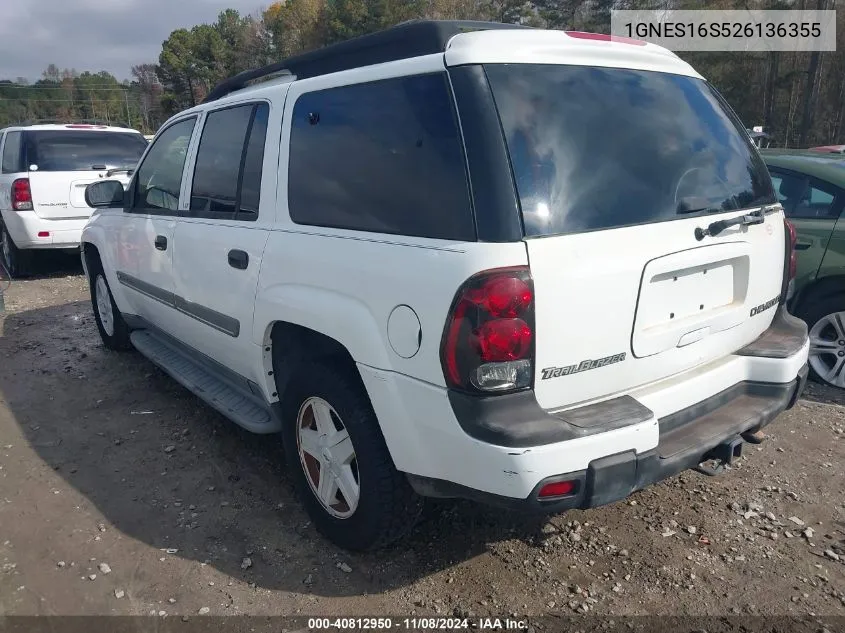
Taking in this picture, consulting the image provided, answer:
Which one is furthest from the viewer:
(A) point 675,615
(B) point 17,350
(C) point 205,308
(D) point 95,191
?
(B) point 17,350

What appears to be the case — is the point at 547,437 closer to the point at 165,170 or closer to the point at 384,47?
the point at 384,47

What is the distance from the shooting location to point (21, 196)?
820 centimetres

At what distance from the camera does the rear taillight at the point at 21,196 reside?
817 centimetres

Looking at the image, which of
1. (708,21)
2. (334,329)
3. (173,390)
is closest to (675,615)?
(334,329)

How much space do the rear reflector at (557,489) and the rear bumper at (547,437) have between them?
0.07 ft

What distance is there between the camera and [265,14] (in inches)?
2685

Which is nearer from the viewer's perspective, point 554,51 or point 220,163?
point 554,51

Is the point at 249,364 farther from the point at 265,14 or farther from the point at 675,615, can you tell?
the point at 265,14

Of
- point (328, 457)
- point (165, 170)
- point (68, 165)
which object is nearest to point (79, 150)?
point (68, 165)

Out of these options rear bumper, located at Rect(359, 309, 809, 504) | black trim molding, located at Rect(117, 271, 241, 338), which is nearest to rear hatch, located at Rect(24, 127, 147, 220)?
black trim molding, located at Rect(117, 271, 241, 338)

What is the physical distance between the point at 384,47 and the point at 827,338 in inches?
153

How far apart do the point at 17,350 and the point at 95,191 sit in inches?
81.8

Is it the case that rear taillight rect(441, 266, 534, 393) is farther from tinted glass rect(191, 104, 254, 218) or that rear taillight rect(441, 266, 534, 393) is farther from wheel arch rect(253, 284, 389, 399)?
tinted glass rect(191, 104, 254, 218)

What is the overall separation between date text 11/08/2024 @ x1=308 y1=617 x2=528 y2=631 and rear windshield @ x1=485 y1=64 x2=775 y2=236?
146 centimetres
